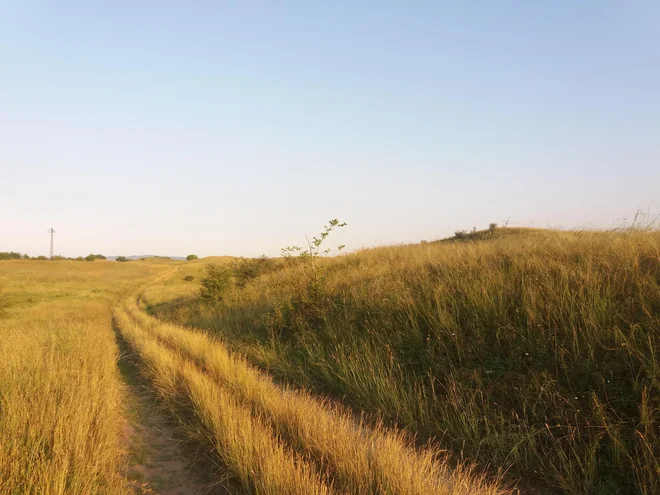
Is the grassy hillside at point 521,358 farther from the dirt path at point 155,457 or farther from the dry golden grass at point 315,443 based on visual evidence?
the dirt path at point 155,457

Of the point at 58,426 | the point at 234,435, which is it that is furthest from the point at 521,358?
the point at 58,426

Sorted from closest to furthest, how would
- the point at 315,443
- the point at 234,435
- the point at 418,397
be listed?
the point at 315,443 → the point at 234,435 → the point at 418,397

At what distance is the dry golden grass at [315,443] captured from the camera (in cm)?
288

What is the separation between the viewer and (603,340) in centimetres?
414

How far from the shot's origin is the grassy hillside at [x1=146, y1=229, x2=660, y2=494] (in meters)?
3.38

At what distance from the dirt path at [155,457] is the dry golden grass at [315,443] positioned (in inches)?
14.5

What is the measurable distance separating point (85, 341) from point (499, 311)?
922cm

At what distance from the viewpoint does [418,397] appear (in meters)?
4.64

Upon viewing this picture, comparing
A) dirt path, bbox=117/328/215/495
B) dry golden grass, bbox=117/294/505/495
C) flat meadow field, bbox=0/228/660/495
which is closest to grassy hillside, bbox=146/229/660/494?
flat meadow field, bbox=0/228/660/495

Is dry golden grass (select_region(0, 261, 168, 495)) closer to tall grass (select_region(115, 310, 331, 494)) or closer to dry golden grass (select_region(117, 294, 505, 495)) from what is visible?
tall grass (select_region(115, 310, 331, 494))

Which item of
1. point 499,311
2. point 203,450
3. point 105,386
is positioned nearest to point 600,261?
Answer: point 499,311

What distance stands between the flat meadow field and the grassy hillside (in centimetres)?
2

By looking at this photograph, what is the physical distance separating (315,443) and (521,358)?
2767 mm

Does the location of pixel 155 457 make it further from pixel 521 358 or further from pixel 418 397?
pixel 521 358
